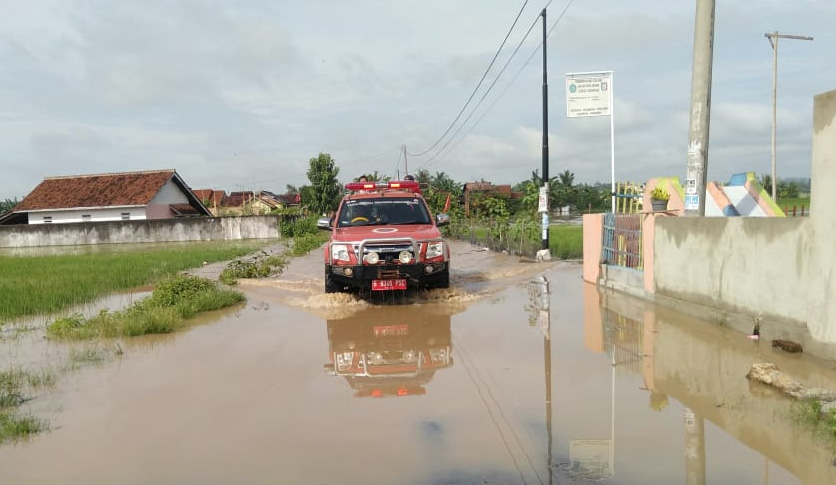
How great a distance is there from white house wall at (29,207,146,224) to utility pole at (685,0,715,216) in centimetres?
4286

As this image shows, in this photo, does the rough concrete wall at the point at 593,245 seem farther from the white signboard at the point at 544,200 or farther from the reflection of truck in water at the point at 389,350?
the reflection of truck in water at the point at 389,350

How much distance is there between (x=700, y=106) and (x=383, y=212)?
17.7 feet

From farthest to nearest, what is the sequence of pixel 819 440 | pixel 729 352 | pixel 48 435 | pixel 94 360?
pixel 94 360 < pixel 729 352 < pixel 48 435 < pixel 819 440

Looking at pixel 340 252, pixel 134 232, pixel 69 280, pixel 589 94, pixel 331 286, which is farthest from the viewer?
pixel 134 232

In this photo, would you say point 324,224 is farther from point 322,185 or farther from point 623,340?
point 322,185

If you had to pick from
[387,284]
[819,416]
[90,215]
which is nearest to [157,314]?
[387,284]

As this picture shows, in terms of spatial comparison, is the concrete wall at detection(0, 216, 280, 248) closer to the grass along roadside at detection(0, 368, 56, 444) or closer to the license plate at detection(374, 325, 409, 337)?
the license plate at detection(374, 325, 409, 337)

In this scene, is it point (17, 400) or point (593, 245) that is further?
point (593, 245)

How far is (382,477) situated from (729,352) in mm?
4627

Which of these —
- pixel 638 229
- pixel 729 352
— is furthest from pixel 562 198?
pixel 729 352

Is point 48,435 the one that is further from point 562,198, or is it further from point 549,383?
point 562,198

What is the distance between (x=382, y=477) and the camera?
4.16m

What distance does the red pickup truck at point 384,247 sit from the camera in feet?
34.4

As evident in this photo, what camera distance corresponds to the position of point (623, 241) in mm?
12438
